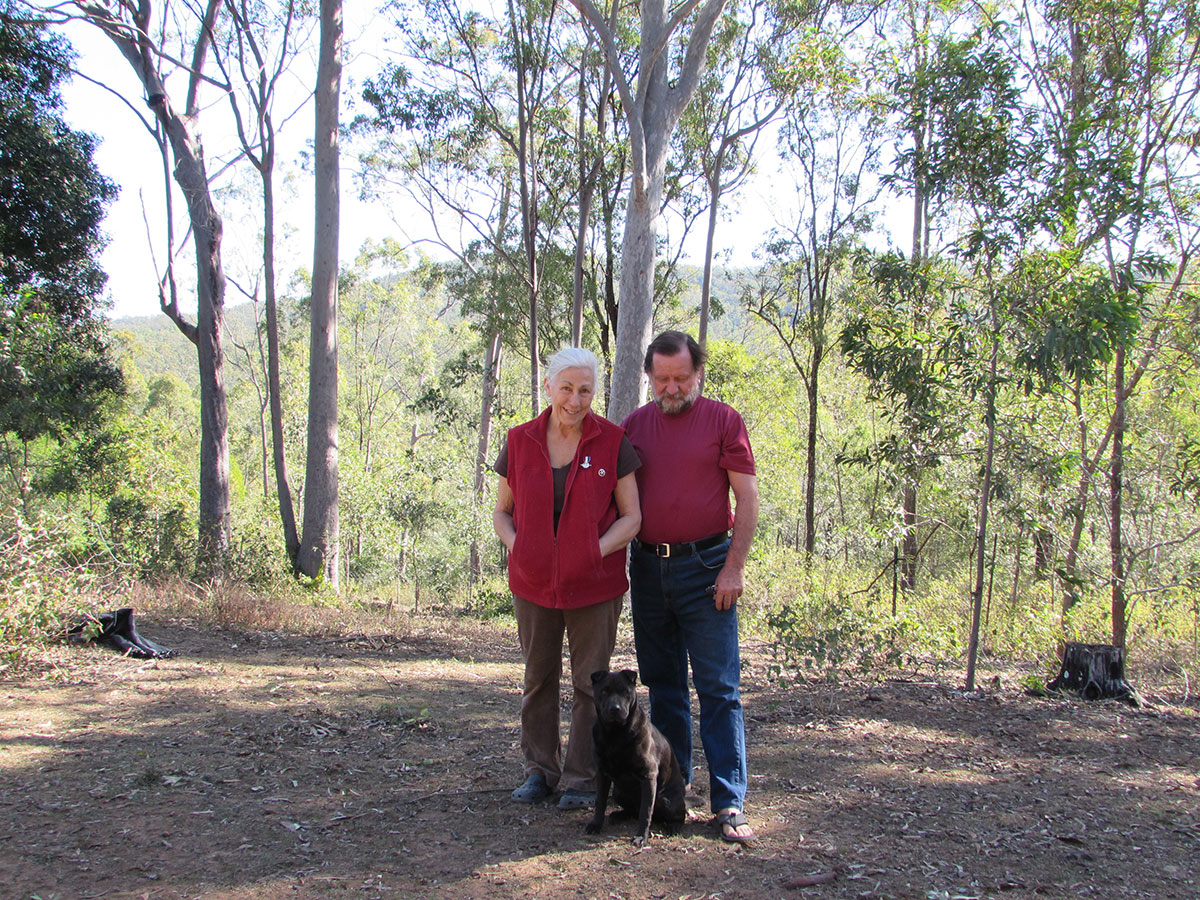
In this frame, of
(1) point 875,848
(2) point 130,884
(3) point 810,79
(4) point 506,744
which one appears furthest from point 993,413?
(3) point 810,79

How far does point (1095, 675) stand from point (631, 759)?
189 inches

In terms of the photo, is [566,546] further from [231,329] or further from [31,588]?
[231,329]

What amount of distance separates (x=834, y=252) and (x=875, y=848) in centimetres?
1906

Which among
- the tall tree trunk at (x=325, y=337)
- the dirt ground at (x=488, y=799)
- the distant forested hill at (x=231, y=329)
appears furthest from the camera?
the distant forested hill at (x=231, y=329)

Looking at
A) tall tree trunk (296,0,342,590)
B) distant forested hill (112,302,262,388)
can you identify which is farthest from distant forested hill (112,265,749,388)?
tall tree trunk (296,0,342,590)

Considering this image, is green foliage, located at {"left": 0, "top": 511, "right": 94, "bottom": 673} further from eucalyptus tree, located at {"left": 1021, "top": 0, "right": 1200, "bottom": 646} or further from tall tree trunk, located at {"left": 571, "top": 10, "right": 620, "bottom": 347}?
tall tree trunk, located at {"left": 571, "top": 10, "right": 620, "bottom": 347}

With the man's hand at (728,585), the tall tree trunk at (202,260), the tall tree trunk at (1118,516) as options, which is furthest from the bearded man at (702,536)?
Answer: the tall tree trunk at (202,260)

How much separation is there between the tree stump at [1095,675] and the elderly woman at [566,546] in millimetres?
4540

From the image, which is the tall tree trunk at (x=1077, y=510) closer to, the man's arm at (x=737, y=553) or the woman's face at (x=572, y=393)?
the man's arm at (x=737, y=553)

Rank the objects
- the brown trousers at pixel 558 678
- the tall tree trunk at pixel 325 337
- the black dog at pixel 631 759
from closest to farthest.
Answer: the black dog at pixel 631 759 < the brown trousers at pixel 558 678 < the tall tree trunk at pixel 325 337

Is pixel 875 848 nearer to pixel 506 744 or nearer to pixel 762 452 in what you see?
pixel 506 744

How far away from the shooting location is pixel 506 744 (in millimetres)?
4688

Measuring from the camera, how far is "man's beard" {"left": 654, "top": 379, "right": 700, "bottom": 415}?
3.38 metres

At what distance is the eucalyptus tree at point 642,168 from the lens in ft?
30.7
